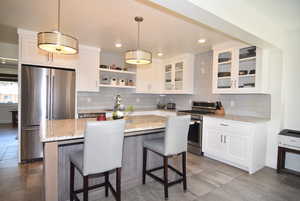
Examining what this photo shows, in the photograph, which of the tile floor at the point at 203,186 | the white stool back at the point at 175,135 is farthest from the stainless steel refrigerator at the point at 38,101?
the white stool back at the point at 175,135

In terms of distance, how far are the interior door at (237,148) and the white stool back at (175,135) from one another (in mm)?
1388

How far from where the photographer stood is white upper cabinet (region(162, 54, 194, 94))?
4.45 metres

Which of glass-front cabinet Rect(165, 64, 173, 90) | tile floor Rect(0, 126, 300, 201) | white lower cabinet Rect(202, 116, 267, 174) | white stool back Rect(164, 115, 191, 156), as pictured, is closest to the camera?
white stool back Rect(164, 115, 191, 156)

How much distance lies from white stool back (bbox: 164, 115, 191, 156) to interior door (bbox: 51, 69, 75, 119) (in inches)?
97.3

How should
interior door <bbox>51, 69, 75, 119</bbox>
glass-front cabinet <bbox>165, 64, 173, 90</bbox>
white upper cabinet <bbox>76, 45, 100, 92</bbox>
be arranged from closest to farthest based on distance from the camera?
1. interior door <bbox>51, 69, 75, 119</bbox>
2. white upper cabinet <bbox>76, 45, 100, 92</bbox>
3. glass-front cabinet <bbox>165, 64, 173, 90</bbox>

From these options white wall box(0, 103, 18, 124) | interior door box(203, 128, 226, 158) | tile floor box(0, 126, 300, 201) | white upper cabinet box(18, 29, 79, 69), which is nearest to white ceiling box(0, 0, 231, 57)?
white upper cabinet box(18, 29, 79, 69)

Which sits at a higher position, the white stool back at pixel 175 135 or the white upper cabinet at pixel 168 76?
the white upper cabinet at pixel 168 76

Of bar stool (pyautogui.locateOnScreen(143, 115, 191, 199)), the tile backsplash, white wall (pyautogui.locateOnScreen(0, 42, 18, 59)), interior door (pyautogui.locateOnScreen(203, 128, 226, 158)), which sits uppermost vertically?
white wall (pyautogui.locateOnScreen(0, 42, 18, 59))

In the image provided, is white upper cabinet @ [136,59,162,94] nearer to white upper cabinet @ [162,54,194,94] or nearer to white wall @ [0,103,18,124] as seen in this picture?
white upper cabinet @ [162,54,194,94]

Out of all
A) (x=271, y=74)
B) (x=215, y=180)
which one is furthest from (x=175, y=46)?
(x=215, y=180)

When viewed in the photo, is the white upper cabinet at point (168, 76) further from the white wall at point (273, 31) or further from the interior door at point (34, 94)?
the interior door at point (34, 94)

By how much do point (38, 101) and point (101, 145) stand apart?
7.97ft

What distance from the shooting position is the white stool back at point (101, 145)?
4.84 feet

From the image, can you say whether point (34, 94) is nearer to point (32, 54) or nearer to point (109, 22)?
point (32, 54)
